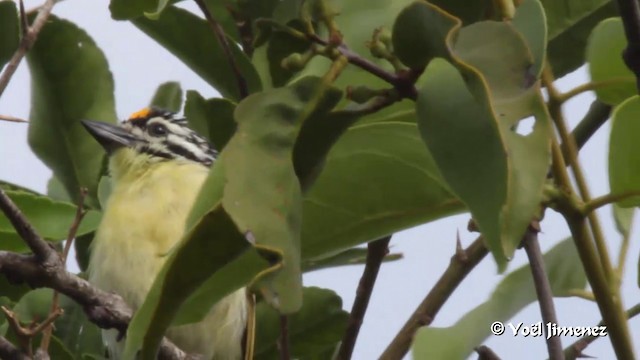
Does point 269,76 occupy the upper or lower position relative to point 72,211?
upper

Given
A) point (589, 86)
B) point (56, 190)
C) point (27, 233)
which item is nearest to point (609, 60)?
point (589, 86)

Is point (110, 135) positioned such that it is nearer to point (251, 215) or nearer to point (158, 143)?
point (158, 143)

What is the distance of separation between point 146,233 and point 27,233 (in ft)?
4.94

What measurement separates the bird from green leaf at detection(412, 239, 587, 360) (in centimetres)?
120

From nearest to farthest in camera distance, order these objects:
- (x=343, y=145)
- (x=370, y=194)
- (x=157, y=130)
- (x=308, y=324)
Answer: (x=343, y=145) → (x=370, y=194) → (x=308, y=324) → (x=157, y=130)

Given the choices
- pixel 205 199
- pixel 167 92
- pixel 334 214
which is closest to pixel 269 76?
pixel 334 214

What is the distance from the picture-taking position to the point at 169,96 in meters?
3.22

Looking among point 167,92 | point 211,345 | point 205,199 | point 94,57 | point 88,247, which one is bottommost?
point 211,345

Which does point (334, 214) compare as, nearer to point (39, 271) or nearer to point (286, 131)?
point (39, 271)

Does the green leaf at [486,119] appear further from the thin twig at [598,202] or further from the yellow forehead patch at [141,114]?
the yellow forehead patch at [141,114]

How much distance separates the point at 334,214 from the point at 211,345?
1.52 m

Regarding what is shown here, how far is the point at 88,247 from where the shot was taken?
10.5 ft

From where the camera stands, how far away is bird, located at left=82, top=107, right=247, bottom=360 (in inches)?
127

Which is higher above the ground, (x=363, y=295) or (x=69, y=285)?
(x=69, y=285)
